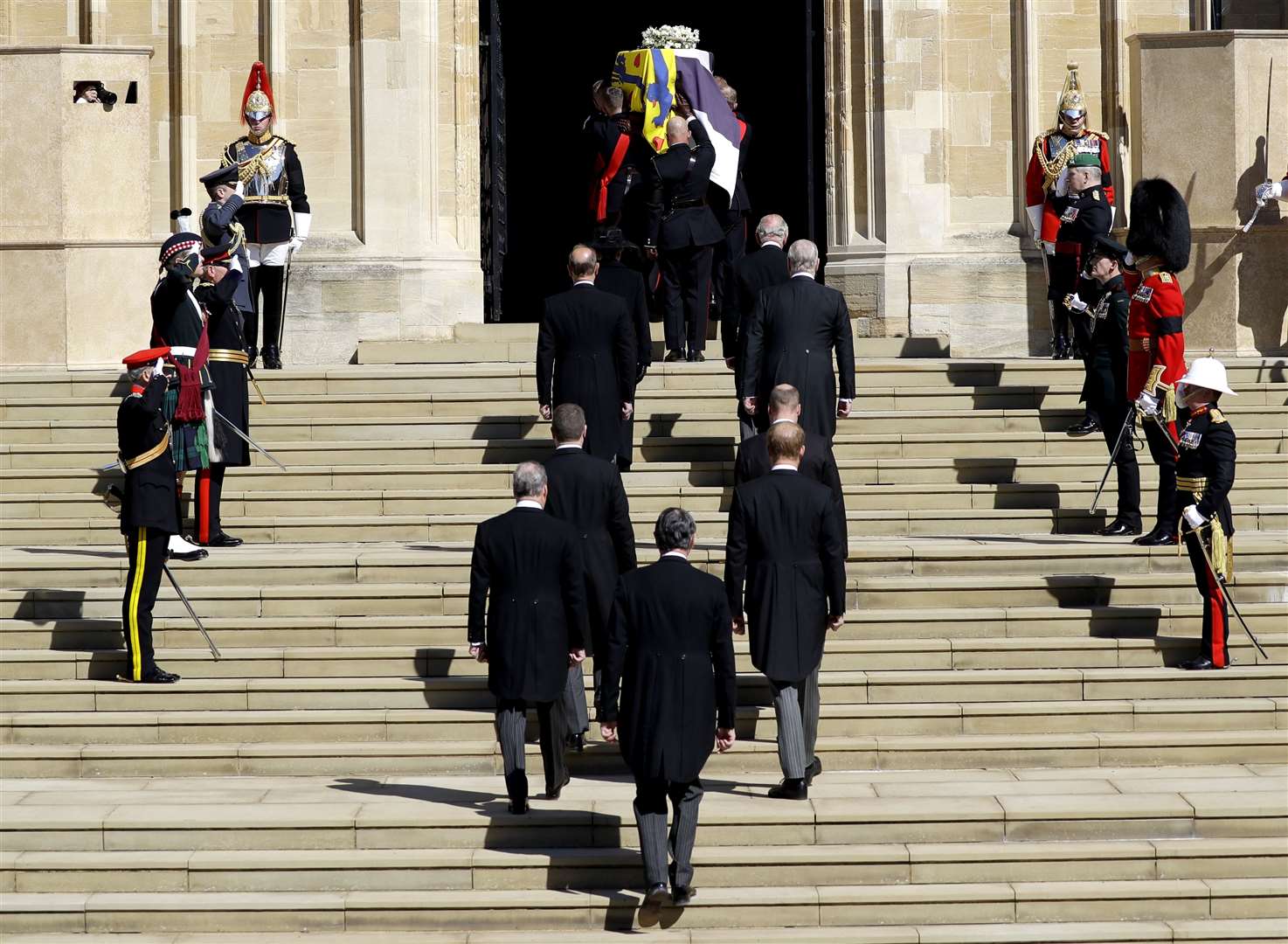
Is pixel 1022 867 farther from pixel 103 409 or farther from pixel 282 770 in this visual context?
pixel 103 409

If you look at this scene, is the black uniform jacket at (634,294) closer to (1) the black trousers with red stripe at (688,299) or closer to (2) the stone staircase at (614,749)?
(2) the stone staircase at (614,749)

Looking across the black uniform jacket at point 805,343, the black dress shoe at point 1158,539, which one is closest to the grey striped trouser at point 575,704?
the black uniform jacket at point 805,343

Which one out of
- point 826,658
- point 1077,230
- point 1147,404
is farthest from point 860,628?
point 1077,230

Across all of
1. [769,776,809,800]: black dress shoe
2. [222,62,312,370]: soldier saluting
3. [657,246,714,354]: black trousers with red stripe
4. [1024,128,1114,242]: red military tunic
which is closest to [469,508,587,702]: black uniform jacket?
[769,776,809,800]: black dress shoe

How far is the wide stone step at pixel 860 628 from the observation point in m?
10.9

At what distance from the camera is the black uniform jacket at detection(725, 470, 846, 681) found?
29.8ft

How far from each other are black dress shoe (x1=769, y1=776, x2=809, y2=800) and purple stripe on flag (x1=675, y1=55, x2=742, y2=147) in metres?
8.23

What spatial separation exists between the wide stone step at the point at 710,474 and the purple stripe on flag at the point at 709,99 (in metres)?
4.15

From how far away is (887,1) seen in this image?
1769cm

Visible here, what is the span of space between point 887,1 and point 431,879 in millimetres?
11125

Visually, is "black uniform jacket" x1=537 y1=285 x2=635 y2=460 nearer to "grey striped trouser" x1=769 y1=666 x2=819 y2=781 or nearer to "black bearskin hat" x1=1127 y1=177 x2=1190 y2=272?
"grey striped trouser" x1=769 y1=666 x2=819 y2=781

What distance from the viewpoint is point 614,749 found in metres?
9.91

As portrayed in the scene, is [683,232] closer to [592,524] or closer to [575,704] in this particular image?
[592,524]

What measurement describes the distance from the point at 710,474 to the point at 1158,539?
3.00m
